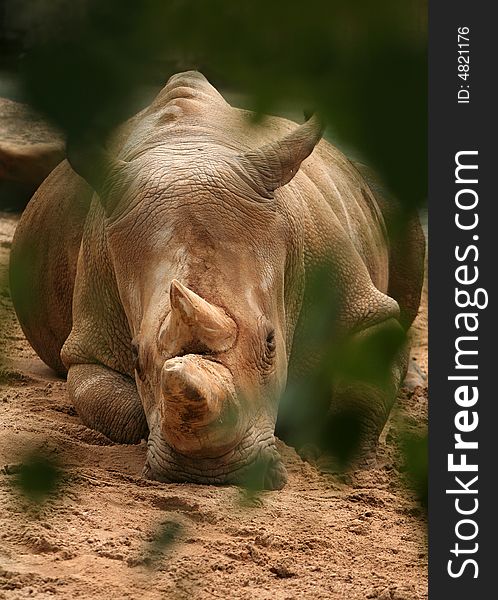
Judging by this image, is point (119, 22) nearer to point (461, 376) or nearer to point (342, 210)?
point (461, 376)

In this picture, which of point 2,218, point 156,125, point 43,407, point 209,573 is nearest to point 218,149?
point 156,125

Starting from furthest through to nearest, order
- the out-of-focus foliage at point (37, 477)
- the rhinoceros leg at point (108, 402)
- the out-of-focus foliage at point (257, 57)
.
Result: the rhinoceros leg at point (108, 402) → the out-of-focus foliage at point (37, 477) → the out-of-focus foliage at point (257, 57)

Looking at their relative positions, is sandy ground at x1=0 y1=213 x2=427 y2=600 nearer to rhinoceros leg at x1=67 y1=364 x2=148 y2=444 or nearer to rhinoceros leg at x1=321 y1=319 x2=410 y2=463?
rhinoceros leg at x1=67 y1=364 x2=148 y2=444

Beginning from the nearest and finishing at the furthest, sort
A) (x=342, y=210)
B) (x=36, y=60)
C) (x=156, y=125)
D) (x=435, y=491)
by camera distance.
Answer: (x=36, y=60), (x=435, y=491), (x=156, y=125), (x=342, y=210)

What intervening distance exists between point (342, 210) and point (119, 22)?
512 cm

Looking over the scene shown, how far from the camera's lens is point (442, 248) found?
1.14 m

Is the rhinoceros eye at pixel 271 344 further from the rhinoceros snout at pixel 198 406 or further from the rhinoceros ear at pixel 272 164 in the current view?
the rhinoceros ear at pixel 272 164

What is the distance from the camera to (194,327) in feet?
12.2

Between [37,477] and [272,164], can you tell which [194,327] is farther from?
[37,477]

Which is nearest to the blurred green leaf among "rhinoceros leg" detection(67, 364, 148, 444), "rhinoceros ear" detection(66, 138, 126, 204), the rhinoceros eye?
"rhinoceros ear" detection(66, 138, 126, 204)

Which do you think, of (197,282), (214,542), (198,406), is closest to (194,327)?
(198,406)

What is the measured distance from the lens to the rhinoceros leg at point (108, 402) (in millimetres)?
5051

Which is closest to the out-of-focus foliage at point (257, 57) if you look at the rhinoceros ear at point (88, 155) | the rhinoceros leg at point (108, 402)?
the rhinoceros ear at point (88, 155)

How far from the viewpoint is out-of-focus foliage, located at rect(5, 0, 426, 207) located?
735mm
